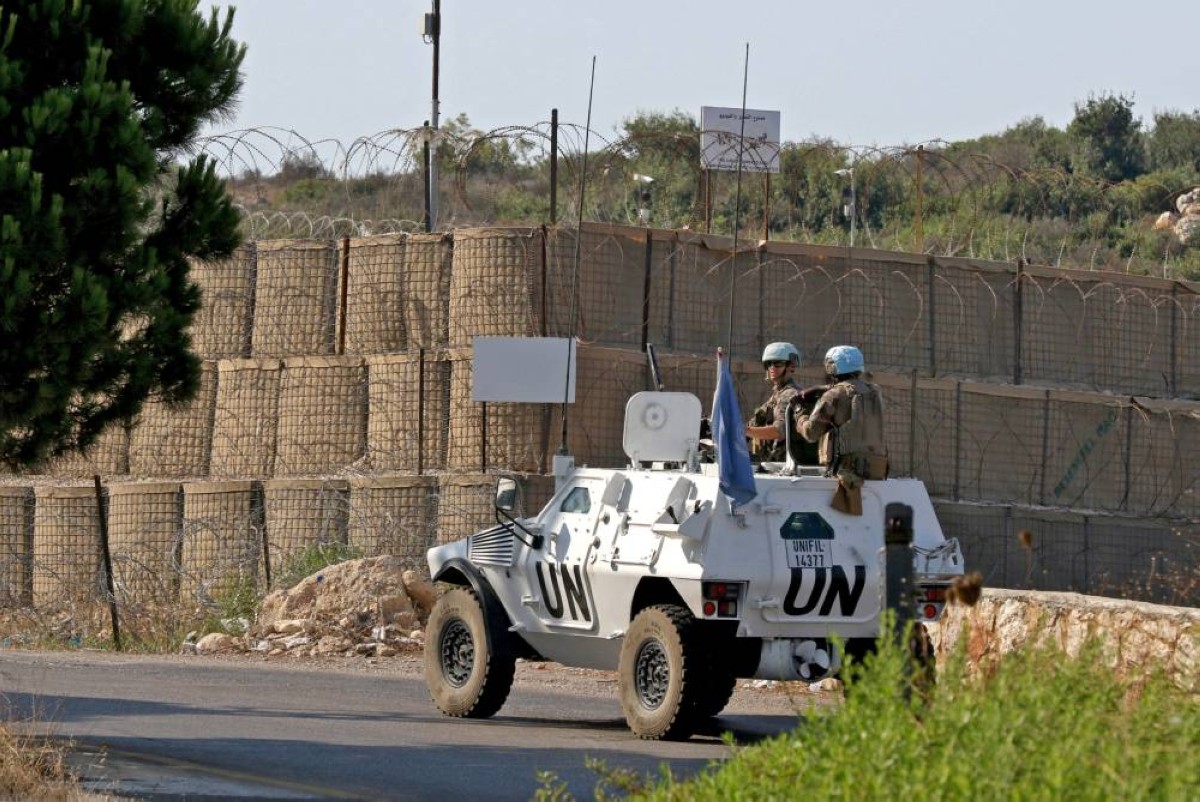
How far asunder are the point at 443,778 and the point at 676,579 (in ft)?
6.90

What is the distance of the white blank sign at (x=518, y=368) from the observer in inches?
743

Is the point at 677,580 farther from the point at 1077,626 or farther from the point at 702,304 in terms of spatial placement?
the point at 702,304

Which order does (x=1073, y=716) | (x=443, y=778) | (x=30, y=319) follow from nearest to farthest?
(x=1073, y=716)
(x=443, y=778)
(x=30, y=319)

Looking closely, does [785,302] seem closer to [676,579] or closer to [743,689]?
[743,689]

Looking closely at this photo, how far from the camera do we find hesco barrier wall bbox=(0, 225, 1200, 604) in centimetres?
1959

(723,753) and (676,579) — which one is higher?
(676,579)

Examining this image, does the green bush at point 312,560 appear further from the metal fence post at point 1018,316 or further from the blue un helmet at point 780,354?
the blue un helmet at point 780,354

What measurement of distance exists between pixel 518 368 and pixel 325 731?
6680 mm

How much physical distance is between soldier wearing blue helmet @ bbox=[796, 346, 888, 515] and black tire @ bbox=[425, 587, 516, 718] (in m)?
2.42

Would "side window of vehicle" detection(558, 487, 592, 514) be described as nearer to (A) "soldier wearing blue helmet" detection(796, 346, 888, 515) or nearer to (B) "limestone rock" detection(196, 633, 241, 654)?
(A) "soldier wearing blue helmet" detection(796, 346, 888, 515)

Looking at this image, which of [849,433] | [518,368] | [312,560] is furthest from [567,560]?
[312,560]

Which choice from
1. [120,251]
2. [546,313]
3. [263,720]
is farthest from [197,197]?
[546,313]

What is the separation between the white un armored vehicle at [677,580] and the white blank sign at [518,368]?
5373 millimetres

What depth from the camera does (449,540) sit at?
63.6 feet
